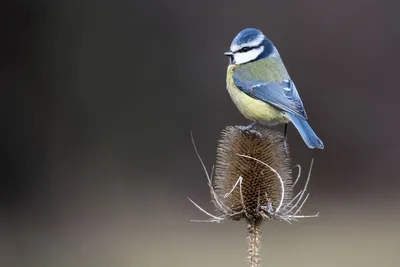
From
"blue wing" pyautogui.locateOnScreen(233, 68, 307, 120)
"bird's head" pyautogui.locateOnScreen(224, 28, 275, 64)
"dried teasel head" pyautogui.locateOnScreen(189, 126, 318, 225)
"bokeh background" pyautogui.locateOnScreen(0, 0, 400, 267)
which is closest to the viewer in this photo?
"dried teasel head" pyautogui.locateOnScreen(189, 126, 318, 225)

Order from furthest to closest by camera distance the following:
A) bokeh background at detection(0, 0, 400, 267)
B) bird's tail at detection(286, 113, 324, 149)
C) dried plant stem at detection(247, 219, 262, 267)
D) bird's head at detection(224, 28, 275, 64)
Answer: bokeh background at detection(0, 0, 400, 267) → bird's head at detection(224, 28, 275, 64) → bird's tail at detection(286, 113, 324, 149) → dried plant stem at detection(247, 219, 262, 267)

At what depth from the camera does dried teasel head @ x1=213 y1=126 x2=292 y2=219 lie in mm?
4246

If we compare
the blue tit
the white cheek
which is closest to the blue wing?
the blue tit

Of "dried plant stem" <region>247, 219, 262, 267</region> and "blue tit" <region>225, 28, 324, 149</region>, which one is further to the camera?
"blue tit" <region>225, 28, 324, 149</region>

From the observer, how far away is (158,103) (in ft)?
35.1

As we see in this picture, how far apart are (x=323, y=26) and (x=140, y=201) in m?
3.53

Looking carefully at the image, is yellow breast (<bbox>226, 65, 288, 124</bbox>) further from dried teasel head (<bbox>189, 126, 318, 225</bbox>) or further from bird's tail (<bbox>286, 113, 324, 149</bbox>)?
dried teasel head (<bbox>189, 126, 318, 225</bbox>)

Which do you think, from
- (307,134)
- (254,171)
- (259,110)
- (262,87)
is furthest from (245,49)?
(254,171)

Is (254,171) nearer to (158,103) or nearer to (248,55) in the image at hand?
(248,55)

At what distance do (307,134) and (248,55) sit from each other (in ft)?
2.30

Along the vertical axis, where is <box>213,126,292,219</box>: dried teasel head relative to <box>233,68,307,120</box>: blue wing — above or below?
below

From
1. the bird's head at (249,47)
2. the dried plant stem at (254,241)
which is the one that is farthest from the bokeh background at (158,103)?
the dried plant stem at (254,241)

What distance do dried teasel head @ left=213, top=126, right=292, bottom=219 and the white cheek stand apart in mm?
654

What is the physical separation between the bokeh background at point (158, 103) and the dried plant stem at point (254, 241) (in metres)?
5.44
